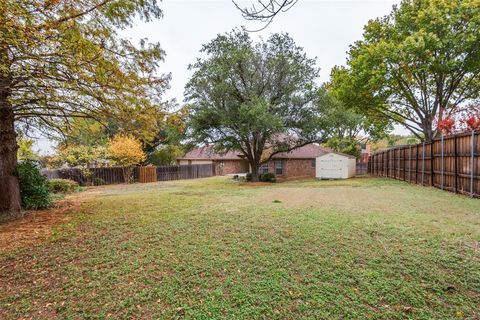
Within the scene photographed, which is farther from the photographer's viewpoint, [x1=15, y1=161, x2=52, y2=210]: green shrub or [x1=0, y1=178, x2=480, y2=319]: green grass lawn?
[x1=15, y1=161, x2=52, y2=210]: green shrub

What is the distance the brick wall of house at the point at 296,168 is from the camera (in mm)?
24625

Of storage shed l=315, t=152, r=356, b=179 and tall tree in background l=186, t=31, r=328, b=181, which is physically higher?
tall tree in background l=186, t=31, r=328, b=181

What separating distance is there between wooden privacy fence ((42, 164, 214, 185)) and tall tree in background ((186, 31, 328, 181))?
6735mm

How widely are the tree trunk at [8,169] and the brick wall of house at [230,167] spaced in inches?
835

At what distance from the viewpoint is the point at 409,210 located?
19.1ft

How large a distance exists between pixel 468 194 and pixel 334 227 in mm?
6245

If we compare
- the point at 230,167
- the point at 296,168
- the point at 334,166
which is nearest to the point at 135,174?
the point at 230,167

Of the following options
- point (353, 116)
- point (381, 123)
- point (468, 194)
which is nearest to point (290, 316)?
point (468, 194)

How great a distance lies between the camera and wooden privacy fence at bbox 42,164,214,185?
1633cm

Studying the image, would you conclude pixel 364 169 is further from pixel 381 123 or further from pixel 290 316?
pixel 290 316

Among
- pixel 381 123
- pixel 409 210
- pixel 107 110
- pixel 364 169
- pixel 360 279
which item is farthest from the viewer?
pixel 364 169

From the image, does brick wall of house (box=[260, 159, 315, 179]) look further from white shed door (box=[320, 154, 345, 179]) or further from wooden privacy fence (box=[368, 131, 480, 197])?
wooden privacy fence (box=[368, 131, 480, 197])

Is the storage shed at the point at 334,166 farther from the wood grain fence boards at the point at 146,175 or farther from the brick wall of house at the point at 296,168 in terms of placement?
the wood grain fence boards at the point at 146,175

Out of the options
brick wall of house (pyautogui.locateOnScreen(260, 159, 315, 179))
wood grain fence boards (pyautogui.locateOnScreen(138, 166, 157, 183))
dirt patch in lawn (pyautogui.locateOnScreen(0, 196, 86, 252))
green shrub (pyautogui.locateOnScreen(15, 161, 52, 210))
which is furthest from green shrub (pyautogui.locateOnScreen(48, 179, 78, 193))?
brick wall of house (pyautogui.locateOnScreen(260, 159, 315, 179))
